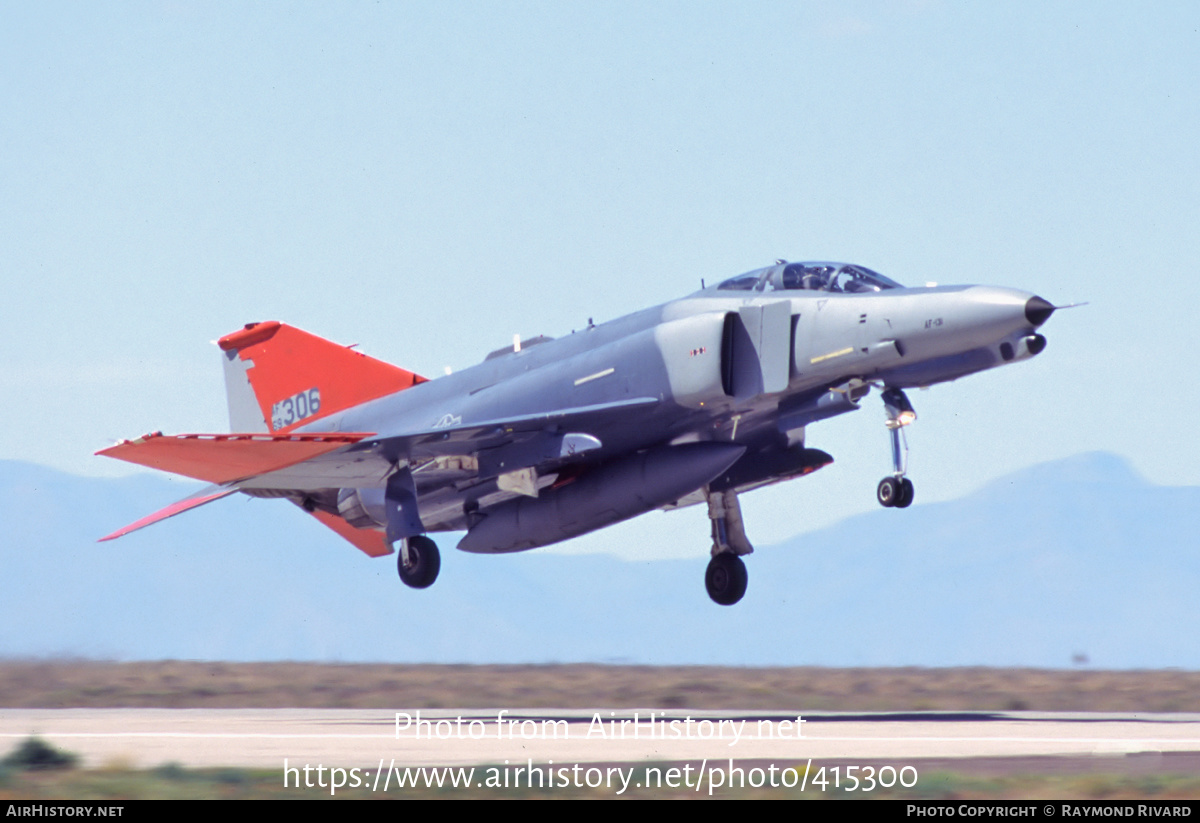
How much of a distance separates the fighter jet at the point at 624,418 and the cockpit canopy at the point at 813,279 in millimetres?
24

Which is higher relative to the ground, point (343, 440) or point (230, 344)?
point (230, 344)

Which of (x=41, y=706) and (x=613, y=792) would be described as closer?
(x=613, y=792)

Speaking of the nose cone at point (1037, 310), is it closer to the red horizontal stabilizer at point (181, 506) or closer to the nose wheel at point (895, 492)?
the nose wheel at point (895, 492)

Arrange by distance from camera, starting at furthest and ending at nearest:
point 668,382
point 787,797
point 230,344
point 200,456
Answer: point 230,344, point 200,456, point 668,382, point 787,797

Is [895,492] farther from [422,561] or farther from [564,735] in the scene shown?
[422,561]

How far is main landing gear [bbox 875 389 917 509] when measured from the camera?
55.5 feet

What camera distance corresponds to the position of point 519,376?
2122 cm

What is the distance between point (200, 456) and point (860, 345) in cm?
953

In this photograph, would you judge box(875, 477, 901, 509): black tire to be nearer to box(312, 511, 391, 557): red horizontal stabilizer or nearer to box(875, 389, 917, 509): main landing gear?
box(875, 389, 917, 509): main landing gear

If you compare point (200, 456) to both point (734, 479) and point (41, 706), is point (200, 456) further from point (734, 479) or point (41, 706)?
point (734, 479)

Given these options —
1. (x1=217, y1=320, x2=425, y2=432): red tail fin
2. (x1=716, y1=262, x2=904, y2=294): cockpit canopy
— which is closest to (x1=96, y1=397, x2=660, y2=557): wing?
(x1=716, y1=262, x2=904, y2=294): cockpit canopy
